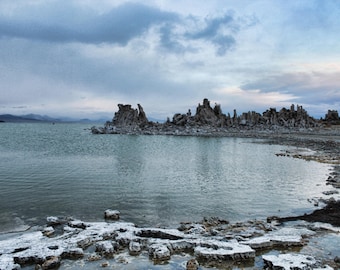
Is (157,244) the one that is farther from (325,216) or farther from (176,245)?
(325,216)

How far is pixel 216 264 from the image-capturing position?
31.8ft

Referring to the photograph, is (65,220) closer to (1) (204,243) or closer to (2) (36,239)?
(2) (36,239)

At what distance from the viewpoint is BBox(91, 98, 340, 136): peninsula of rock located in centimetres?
10225

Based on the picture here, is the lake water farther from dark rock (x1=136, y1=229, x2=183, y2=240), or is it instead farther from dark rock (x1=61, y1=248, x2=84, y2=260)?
dark rock (x1=61, y1=248, x2=84, y2=260)

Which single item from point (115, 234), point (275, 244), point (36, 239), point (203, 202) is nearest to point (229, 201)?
point (203, 202)

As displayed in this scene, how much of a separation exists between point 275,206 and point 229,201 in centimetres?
263

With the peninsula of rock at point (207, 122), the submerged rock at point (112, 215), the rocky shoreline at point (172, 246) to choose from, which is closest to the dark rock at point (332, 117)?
the peninsula of rock at point (207, 122)

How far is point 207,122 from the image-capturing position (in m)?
115

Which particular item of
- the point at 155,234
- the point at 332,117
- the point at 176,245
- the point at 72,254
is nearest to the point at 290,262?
the point at 176,245

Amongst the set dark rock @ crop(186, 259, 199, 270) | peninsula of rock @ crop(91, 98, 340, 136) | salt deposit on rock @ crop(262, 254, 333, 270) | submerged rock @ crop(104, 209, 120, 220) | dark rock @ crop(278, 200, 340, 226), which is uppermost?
peninsula of rock @ crop(91, 98, 340, 136)

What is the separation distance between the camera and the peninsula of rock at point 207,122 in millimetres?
102250

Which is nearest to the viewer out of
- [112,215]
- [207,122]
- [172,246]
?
[172,246]

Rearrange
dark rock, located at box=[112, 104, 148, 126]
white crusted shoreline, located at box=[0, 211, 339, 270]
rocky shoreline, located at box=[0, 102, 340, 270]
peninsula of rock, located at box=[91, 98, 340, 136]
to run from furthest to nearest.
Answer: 1. dark rock, located at box=[112, 104, 148, 126]
2. peninsula of rock, located at box=[91, 98, 340, 136]
3. white crusted shoreline, located at box=[0, 211, 339, 270]
4. rocky shoreline, located at box=[0, 102, 340, 270]

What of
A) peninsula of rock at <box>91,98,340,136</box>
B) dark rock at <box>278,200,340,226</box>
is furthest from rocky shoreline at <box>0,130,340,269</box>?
peninsula of rock at <box>91,98,340,136</box>
